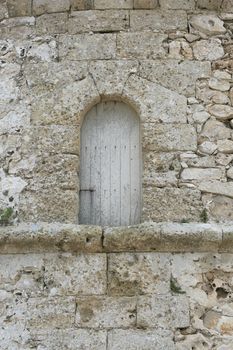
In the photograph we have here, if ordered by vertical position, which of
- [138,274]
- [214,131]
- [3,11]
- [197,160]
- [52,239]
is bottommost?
[138,274]

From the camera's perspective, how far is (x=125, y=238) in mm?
5668

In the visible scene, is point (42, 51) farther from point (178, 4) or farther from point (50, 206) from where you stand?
point (50, 206)

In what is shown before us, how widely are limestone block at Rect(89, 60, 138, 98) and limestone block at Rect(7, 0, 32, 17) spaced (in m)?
0.90

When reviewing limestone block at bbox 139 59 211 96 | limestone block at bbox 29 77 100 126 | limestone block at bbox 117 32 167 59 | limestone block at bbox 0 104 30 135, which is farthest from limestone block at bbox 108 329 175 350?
limestone block at bbox 117 32 167 59

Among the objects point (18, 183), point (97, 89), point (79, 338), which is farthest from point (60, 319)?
point (97, 89)

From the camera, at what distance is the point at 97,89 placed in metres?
6.25

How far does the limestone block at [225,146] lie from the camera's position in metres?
6.09

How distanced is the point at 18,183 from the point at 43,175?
0.23 meters

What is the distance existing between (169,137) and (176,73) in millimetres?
628

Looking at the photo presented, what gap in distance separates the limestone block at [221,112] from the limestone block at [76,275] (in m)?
1.63

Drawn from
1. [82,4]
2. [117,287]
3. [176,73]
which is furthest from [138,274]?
[82,4]

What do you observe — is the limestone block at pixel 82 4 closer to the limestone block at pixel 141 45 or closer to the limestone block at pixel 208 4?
the limestone block at pixel 141 45

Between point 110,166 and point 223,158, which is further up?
point 223,158

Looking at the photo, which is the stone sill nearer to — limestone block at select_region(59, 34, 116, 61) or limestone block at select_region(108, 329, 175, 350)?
limestone block at select_region(108, 329, 175, 350)
